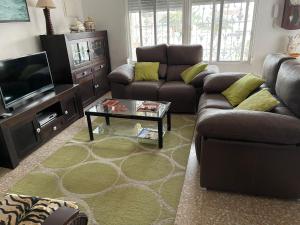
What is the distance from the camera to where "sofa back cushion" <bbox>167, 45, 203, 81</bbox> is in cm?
380

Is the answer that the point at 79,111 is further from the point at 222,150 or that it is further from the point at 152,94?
the point at 222,150

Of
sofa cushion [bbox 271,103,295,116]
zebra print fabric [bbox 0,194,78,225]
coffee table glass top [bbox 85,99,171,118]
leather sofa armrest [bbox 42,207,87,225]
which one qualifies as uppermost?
sofa cushion [bbox 271,103,295,116]

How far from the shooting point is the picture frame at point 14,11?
278 cm

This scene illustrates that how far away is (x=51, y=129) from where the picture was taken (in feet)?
9.52

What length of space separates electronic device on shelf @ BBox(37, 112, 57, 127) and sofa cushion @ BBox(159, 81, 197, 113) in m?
1.56

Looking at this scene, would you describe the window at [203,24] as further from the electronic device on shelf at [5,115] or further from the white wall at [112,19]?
the electronic device on shelf at [5,115]

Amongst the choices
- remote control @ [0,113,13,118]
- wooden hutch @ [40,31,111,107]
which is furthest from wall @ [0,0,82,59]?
remote control @ [0,113,13,118]

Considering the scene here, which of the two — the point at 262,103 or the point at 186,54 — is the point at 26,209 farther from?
the point at 186,54

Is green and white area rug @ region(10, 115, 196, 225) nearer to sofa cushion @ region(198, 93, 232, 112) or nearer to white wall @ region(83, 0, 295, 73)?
sofa cushion @ region(198, 93, 232, 112)

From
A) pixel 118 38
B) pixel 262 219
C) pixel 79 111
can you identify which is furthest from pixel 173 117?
pixel 118 38

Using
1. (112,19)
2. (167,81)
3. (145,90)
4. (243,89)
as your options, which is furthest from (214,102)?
(112,19)

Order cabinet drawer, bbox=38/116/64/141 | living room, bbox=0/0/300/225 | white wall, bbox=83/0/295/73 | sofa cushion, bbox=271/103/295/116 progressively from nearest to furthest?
living room, bbox=0/0/300/225 → sofa cushion, bbox=271/103/295/116 → cabinet drawer, bbox=38/116/64/141 → white wall, bbox=83/0/295/73

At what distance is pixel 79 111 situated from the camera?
3.48m

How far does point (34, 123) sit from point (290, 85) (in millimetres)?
2644
